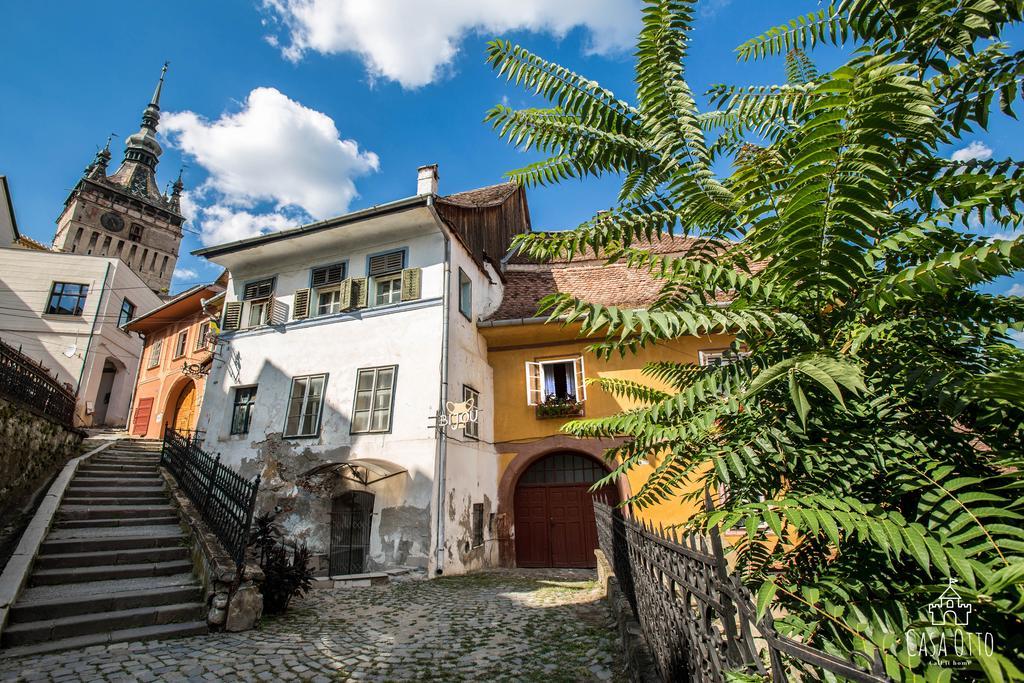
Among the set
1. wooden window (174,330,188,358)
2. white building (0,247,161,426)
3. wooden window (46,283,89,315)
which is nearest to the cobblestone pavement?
wooden window (174,330,188,358)

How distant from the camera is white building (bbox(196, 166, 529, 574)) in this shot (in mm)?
11070

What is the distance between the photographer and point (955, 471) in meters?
1.68

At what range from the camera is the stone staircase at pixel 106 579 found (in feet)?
17.8

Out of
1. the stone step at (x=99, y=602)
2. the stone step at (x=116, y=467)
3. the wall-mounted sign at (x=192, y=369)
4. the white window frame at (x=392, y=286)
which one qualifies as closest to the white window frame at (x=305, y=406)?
the white window frame at (x=392, y=286)

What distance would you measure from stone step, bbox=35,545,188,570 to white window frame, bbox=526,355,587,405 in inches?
350

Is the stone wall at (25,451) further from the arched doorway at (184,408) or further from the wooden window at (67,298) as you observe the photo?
the wooden window at (67,298)

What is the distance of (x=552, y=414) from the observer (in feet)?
43.9

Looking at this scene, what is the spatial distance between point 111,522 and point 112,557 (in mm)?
1570

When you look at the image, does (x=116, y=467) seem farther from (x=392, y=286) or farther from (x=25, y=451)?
(x=392, y=286)

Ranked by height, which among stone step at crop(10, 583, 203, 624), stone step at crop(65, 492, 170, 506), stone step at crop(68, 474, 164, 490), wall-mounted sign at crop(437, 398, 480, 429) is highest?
wall-mounted sign at crop(437, 398, 480, 429)

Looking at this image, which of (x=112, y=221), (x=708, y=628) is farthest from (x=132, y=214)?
(x=708, y=628)

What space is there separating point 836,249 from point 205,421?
1626cm

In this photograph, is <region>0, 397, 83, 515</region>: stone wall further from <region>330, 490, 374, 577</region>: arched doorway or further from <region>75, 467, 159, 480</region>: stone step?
<region>330, 490, 374, 577</region>: arched doorway

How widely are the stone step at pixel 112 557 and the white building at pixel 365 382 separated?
3685 millimetres
